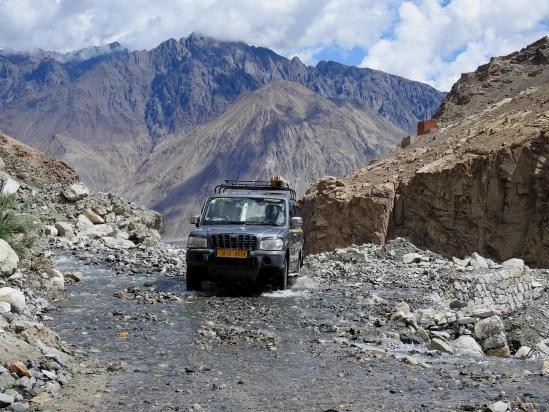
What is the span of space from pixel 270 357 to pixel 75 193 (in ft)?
59.4

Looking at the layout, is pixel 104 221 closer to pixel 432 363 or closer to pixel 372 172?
pixel 432 363

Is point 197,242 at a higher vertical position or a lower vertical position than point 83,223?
lower

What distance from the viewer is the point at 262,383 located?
653 centimetres

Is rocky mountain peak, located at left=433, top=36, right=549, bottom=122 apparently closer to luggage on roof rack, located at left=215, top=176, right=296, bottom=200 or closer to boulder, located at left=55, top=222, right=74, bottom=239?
boulder, located at left=55, top=222, right=74, bottom=239

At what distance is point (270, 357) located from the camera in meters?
7.76

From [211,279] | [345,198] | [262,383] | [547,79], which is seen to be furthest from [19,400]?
[547,79]

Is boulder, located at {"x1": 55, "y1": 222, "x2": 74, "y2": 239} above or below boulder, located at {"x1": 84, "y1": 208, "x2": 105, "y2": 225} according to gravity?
below

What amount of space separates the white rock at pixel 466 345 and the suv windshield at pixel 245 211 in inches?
187

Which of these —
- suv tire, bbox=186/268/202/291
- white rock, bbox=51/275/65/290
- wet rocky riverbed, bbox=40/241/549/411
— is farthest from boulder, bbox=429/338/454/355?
white rock, bbox=51/275/65/290

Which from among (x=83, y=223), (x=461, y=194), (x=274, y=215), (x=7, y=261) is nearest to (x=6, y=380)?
(x=7, y=261)

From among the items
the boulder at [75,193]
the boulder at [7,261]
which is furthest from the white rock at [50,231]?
the boulder at [7,261]

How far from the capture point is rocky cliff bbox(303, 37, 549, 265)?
113ft

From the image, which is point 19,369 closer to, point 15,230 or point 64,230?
point 15,230

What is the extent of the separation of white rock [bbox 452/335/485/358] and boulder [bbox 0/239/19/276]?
289 inches
